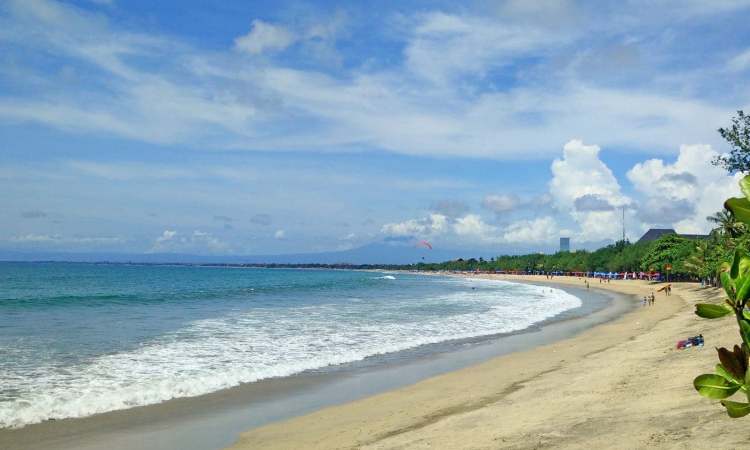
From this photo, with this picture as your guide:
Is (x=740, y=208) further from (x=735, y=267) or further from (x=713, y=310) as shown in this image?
(x=713, y=310)

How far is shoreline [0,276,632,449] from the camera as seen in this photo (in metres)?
10.3

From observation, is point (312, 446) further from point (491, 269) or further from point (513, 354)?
point (491, 269)

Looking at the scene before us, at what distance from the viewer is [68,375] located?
15.5 metres

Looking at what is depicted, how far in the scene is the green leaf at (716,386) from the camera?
8.53ft

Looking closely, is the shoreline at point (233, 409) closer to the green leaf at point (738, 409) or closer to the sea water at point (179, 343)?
the sea water at point (179, 343)

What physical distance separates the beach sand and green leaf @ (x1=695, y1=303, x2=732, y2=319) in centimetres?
508

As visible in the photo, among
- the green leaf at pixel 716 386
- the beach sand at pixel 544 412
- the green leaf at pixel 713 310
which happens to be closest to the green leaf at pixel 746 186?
the green leaf at pixel 713 310

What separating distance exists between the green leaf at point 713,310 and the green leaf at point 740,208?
482mm

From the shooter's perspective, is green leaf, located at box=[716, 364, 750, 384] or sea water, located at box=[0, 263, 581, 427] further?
sea water, located at box=[0, 263, 581, 427]

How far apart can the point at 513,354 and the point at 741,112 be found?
14486mm

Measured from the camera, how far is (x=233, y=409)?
12664 mm

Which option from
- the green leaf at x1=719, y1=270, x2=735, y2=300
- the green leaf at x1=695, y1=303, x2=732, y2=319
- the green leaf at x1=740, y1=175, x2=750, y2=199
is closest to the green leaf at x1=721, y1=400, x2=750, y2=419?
the green leaf at x1=695, y1=303, x2=732, y2=319

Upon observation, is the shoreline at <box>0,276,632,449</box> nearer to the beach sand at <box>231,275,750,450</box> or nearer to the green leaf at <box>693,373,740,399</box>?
the beach sand at <box>231,275,750,450</box>

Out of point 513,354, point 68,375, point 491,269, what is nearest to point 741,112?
point 513,354
